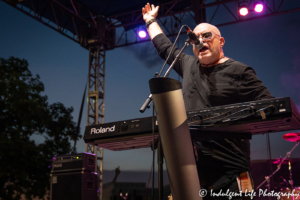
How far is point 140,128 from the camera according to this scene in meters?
1.40

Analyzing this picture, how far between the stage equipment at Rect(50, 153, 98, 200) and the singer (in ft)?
7.31

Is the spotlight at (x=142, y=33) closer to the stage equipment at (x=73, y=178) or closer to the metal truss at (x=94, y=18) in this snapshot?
the metal truss at (x=94, y=18)

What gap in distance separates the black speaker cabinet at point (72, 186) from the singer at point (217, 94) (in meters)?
2.23

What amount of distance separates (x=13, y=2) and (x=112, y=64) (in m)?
7.65

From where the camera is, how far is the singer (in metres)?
1.33

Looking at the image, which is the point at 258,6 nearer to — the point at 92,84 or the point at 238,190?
the point at 92,84

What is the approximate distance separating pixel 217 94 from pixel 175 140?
1.69ft

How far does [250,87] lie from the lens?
1.43 metres

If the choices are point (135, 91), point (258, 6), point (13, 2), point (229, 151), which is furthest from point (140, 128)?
point (135, 91)

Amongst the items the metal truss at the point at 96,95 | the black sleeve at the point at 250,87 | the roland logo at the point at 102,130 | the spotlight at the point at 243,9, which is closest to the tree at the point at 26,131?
the metal truss at the point at 96,95

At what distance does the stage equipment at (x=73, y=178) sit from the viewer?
3408mm

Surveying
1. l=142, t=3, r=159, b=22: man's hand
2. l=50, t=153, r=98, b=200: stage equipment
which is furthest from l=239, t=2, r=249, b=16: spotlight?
l=142, t=3, r=159, b=22: man's hand

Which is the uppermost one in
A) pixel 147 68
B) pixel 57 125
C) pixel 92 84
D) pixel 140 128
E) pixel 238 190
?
pixel 147 68

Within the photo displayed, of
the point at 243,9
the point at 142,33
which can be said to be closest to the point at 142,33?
the point at 142,33
